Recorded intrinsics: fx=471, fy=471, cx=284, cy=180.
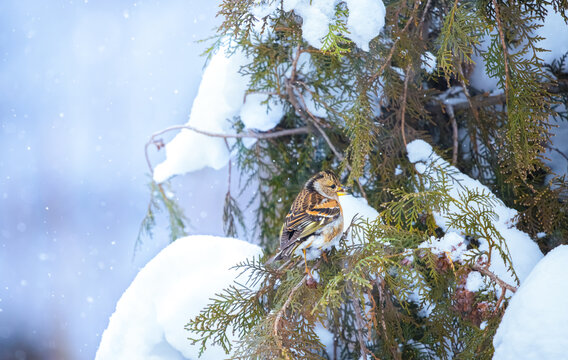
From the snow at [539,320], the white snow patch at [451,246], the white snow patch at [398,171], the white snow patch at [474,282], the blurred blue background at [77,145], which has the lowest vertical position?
the snow at [539,320]

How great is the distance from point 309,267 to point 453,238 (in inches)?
12.5

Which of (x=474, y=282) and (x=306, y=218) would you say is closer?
(x=474, y=282)

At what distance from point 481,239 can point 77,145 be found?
6970mm

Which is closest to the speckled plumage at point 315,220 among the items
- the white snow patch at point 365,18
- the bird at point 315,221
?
the bird at point 315,221

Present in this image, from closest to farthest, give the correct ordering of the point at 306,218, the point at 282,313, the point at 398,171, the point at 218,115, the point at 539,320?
the point at 539,320, the point at 282,313, the point at 306,218, the point at 398,171, the point at 218,115

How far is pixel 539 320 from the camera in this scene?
2.06 feet

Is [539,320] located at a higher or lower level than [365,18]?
lower

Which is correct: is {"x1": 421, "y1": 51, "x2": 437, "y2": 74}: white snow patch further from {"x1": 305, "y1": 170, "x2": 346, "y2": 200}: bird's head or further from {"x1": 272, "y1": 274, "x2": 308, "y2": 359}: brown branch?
{"x1": 272, "y1": 274, "x2": 308, "y2": 359}: brown branch

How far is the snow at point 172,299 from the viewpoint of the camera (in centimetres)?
115

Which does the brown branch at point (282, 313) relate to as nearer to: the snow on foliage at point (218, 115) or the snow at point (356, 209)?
the snow at point (356, 209)

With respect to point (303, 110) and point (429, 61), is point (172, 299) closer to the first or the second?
point (303, 110)

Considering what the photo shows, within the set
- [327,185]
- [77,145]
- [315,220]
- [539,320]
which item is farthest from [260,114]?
[77,145]

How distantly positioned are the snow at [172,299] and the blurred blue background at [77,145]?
15.7ft

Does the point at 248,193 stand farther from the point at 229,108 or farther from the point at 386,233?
the point at 386,233
